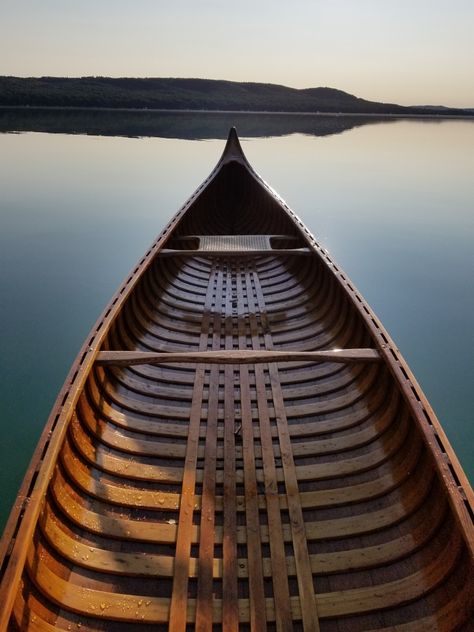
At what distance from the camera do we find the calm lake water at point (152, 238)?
765cm

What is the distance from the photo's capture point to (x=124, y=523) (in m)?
3.58

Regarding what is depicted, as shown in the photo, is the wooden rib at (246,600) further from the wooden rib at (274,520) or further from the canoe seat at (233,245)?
the canoe seat at (233,245)

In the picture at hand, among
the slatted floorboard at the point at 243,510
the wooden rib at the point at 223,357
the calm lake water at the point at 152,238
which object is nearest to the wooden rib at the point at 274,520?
the slatted floorboard at the point at 243,510

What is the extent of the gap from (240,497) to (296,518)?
20.1 inches

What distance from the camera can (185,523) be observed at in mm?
3621

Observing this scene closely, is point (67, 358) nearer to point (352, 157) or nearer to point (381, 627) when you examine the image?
point (381, 627)

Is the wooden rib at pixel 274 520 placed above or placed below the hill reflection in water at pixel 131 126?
below

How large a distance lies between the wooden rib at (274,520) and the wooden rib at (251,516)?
10 cm

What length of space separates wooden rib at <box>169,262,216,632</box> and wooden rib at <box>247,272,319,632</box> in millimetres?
828

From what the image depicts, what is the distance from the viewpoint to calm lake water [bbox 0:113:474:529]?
7.65m

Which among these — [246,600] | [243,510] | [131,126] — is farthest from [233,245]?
[131,126]

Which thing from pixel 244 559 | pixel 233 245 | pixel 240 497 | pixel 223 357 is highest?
pixel 233 245

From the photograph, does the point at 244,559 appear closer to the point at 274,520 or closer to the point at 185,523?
the point at 274,520

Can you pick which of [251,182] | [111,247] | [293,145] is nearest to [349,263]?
[251,182]
